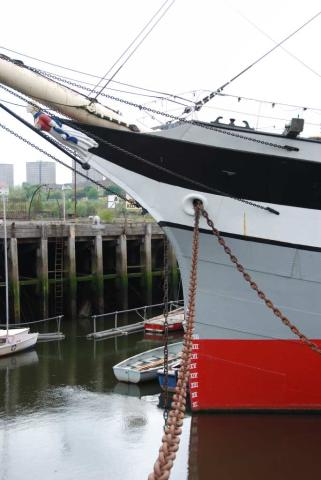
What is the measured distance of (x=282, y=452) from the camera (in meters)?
9.09

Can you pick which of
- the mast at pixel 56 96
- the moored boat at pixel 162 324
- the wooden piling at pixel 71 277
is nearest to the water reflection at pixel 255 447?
the mast at pixel 56 96

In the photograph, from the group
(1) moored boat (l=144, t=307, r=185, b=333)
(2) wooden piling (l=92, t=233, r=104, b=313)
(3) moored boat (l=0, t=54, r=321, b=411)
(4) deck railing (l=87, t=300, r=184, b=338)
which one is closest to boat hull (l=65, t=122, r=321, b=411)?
(3) moored boat (l=0, t=54, r=321, b=411)

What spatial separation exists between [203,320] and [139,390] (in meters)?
4.00

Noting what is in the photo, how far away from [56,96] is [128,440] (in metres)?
5.82

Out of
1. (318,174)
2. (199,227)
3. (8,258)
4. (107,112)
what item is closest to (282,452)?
(199,227)

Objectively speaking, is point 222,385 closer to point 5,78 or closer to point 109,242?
point 5,78

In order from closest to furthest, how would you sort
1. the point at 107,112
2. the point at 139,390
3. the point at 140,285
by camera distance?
1. the point at 107,112
2. the point at 139,390
3. the point at 140,285

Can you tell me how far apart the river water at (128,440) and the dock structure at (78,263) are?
26.1 ft

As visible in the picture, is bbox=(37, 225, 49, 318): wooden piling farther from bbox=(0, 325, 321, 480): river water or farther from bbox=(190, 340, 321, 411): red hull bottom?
bbox=(190, 340, 321, 411): red hull bottom

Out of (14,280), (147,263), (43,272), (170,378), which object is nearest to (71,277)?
(43,272)

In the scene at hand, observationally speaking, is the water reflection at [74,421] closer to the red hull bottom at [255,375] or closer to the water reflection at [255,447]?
the water reflection at [255,447]

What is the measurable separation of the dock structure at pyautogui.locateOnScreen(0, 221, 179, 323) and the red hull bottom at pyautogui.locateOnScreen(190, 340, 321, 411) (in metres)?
11.3

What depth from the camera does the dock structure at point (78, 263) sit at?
819 inches

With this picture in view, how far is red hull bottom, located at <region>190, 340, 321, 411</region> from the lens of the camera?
9438mm
